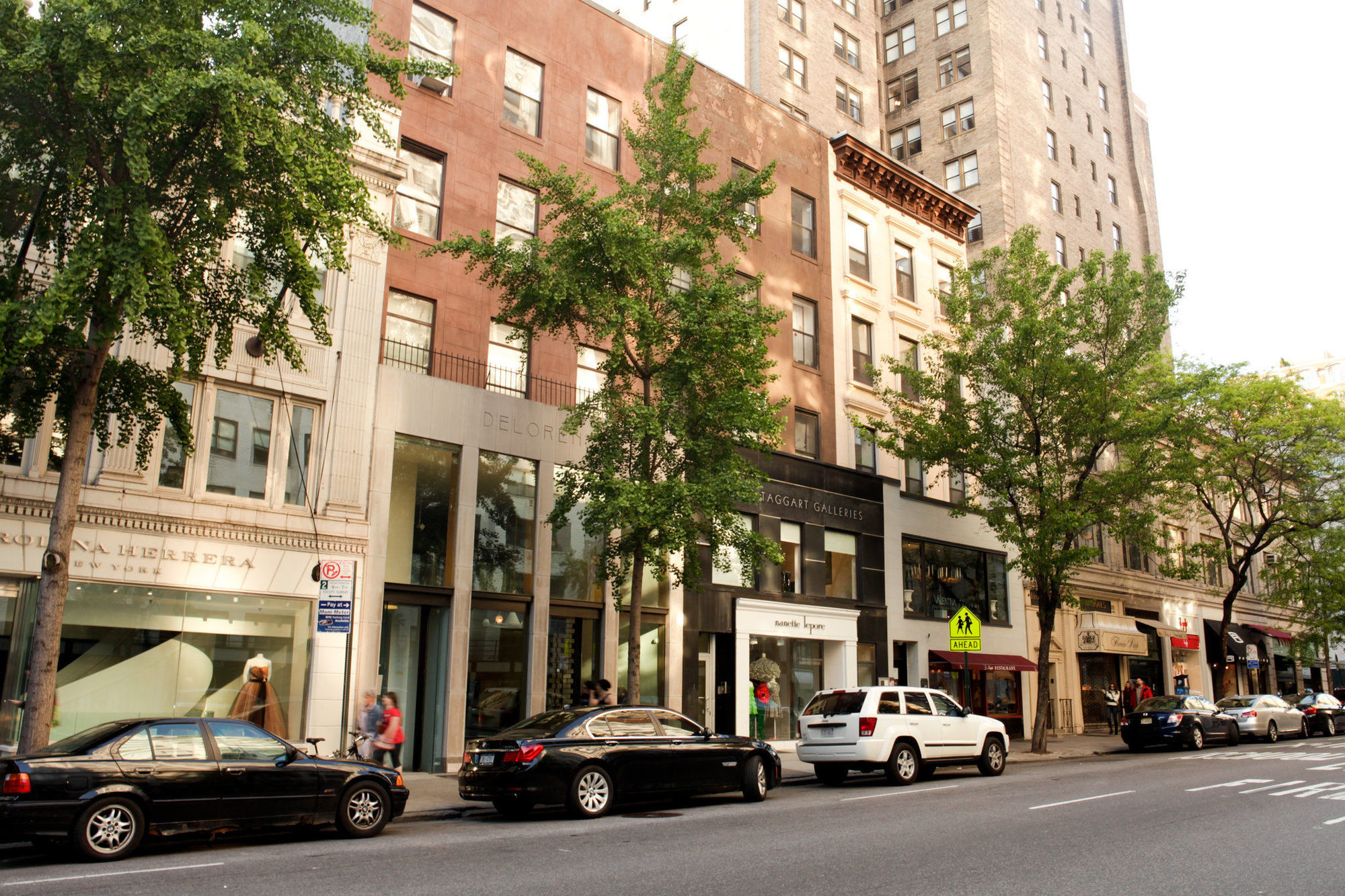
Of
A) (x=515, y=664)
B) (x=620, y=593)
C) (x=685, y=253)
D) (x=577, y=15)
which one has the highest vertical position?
(x=577, y=15)

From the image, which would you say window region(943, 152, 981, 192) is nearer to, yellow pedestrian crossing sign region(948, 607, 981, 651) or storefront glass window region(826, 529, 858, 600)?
storefront glass window region(826, 529, 858, 600)

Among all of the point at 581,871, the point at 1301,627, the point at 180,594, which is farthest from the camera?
the point at 1301,627

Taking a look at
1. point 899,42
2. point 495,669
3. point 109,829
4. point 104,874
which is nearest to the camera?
point 104,874

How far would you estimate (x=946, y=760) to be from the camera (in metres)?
18.3

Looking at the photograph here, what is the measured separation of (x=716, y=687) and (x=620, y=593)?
5.53 m

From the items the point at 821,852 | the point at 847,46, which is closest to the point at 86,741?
the point at 821,852

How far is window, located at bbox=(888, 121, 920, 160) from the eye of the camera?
47.9 metres

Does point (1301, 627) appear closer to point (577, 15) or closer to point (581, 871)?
point (577, 15)

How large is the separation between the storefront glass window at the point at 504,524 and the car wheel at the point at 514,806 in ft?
23.7

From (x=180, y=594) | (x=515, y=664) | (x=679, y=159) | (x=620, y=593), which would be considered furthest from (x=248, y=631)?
(x=679, y=159)

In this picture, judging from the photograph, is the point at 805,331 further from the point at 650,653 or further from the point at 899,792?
the point at 899,792

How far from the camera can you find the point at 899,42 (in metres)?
50.2

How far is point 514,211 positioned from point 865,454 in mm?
13410

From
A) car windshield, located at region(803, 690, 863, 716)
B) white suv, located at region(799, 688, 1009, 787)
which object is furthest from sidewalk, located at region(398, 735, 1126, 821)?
car windshield, located at region(803, 690, 863, 716)
